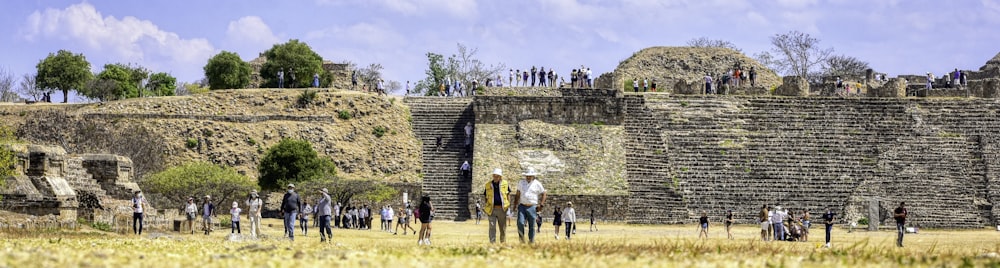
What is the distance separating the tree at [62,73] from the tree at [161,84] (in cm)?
890

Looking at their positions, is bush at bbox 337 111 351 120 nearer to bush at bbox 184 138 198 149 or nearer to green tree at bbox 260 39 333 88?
bush at bbox 184 138 198 149

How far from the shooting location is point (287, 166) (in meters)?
38.4

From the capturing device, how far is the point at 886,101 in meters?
42.2

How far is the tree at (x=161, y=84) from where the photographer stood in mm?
64200

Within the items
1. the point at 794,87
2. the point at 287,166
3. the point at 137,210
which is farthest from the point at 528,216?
the point at 794,87

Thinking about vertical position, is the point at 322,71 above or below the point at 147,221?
above

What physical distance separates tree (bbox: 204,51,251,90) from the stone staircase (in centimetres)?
1064

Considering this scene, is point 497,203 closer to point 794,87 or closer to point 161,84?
point 794,87

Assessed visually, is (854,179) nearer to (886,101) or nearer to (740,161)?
(740,161)

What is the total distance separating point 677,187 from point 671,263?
24337 millimetres

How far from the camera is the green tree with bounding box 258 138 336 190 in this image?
3822cm

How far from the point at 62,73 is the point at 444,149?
2119cm

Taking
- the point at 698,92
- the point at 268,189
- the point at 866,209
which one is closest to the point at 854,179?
the point at 866,209

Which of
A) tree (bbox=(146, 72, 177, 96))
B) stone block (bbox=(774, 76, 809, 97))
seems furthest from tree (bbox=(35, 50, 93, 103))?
stone block (bbox=(774, 76, 809, 97))
